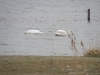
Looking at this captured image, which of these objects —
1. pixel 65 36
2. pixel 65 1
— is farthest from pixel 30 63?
pixel 65 1

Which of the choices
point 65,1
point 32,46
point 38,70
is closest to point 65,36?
point 32,46

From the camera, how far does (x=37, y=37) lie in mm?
23219

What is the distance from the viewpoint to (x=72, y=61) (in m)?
10.4

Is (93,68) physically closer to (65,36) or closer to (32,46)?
(32,46)

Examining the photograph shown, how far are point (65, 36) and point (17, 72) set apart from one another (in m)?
14.2

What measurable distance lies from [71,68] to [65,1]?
59.5 meters

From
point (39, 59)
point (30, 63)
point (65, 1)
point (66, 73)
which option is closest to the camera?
point (66, 73)

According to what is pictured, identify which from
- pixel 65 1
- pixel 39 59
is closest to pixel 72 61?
pixel 39 59

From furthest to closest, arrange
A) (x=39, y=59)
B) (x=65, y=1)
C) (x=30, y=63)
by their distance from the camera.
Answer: (x=65, y=1) → (x=39, y=59) → (x=30, y=63)

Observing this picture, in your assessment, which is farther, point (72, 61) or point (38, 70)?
point (72, 61)

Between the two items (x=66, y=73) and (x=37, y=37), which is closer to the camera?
(x=66, y=73)

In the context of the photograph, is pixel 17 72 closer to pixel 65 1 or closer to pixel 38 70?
pixel 38 70

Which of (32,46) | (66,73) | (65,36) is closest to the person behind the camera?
(66,73)

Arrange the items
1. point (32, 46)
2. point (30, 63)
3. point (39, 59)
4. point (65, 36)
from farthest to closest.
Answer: point (65, 36) < point (32, 46) < point (39, 59) < point (30, 63)
